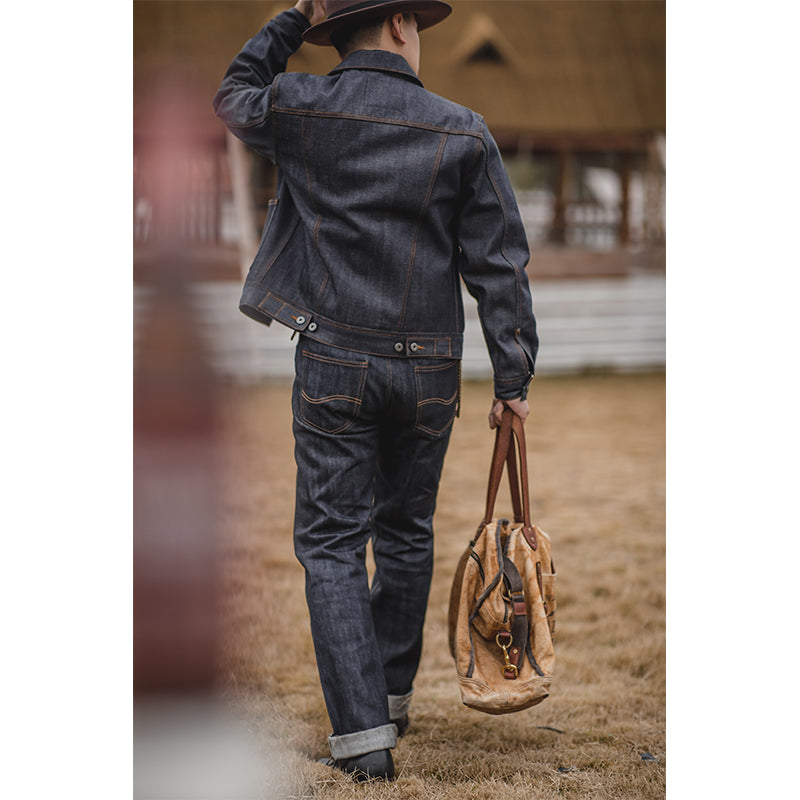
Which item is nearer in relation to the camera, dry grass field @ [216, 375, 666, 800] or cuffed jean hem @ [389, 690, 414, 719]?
dry grass field @ [216, 375, 666, 800]

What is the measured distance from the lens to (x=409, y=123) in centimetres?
196

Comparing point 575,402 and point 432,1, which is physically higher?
point 432,1

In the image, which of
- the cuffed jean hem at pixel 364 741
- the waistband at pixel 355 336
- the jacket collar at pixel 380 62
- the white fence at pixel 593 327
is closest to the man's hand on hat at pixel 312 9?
the jacket collar at pixel 380 62

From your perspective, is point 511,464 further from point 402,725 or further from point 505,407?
point 402,725

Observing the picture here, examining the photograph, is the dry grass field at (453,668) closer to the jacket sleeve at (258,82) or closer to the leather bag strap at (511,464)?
the leather bag strap at (511,464)

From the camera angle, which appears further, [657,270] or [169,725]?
[657,270]

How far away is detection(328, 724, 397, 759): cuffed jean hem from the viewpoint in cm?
202

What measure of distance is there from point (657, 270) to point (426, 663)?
604 centimetres

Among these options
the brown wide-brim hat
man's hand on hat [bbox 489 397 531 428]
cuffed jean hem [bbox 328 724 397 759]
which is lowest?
cuffed jean hem [bbox 328 724 397 759]

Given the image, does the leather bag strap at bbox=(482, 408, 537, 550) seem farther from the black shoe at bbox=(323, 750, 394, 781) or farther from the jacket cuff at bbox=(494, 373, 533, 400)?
the black shoe at bbox=(323, 750, 394, 781)

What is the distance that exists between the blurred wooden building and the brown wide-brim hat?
817 millimetres

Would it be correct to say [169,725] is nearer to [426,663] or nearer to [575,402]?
[426,663]

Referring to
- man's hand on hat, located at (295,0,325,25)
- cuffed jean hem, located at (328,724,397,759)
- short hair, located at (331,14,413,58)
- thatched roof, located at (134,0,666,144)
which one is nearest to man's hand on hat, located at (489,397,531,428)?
cuffed jean hem, located at (328,724,397,759)

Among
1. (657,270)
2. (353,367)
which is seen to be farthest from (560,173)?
(353,367)
